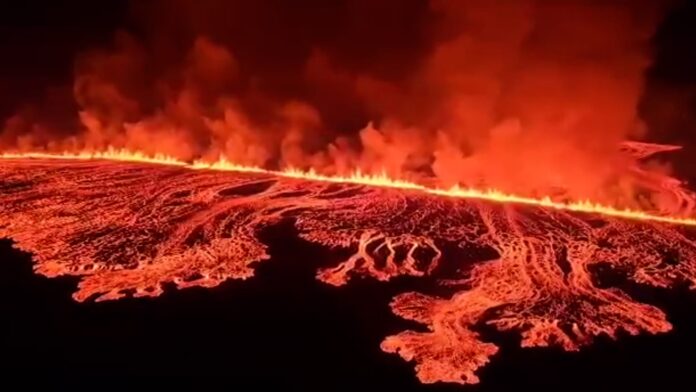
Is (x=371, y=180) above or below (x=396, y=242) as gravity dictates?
above

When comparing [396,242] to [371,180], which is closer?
[396,242]

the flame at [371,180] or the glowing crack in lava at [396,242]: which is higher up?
the flame at [371,180]

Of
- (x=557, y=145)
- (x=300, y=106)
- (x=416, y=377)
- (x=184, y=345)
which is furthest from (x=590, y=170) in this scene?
(x=184, y=345)

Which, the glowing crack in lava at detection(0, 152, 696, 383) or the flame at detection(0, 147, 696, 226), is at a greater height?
the flame at detection(0, 147, 696, 226)

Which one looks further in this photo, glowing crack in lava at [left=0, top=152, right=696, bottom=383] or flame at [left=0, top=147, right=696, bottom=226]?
flame at [left=0, top=147, right=696, bottom=226]

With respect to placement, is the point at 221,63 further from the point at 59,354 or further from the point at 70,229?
the point at 59,354
